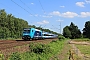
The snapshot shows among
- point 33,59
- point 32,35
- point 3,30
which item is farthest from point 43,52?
point 3,30

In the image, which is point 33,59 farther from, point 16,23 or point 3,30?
point 16,23

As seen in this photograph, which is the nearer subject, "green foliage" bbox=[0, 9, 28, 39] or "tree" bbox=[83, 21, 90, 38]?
"green foliage" bbox=[0, 9, 28, 39]

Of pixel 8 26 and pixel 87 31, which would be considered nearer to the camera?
pixel 8 26

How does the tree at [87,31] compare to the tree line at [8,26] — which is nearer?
the tree line at [8,26]

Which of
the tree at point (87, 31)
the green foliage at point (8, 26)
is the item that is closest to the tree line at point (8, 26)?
the green foliage at point (8, 26)

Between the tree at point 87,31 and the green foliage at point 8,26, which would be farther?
the tree at point 87,31

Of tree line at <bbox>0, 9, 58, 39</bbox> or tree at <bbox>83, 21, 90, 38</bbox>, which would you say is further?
tree at <bbox>83, 21, 90, 38</bbox>

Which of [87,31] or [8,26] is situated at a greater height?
[8,26]

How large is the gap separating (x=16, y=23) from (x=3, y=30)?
20.2 metres

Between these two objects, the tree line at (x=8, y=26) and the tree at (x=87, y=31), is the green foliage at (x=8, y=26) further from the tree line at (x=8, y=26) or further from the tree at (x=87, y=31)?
the tree at (x=87, y=31)

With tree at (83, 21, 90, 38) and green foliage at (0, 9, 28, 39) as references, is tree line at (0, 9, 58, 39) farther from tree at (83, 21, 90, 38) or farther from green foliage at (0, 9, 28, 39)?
tree at (83, 21, 90, 38)

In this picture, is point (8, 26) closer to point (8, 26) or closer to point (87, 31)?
point (8, 26)

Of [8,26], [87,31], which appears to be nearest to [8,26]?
[8,26]

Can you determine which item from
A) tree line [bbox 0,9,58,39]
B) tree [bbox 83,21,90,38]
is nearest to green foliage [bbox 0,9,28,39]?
tree line [bbox 0,9,58,39]
